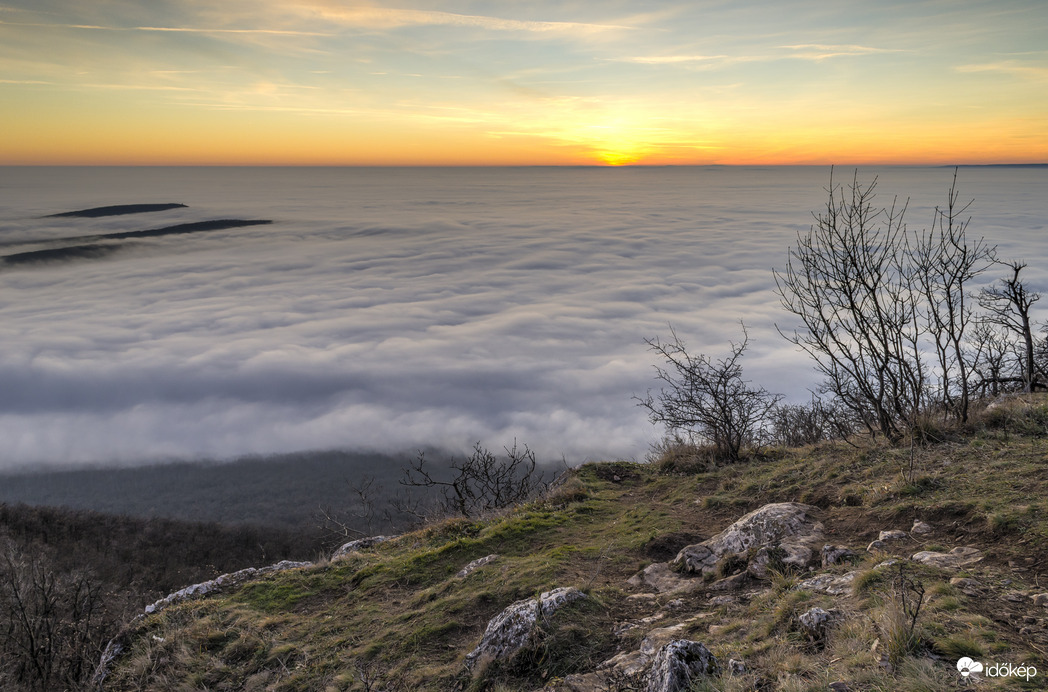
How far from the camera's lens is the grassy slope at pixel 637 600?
3.82 meters

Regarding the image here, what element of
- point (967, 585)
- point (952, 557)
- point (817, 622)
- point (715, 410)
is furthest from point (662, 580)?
point (715, 410)

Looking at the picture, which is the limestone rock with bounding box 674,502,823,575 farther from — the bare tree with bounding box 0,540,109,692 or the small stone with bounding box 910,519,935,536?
the bare tree with bounding box 0,540,109,692

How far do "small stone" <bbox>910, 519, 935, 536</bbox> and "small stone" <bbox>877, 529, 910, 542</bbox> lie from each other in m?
0.13

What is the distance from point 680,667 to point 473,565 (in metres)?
4.77

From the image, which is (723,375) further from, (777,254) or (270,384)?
(777,254)

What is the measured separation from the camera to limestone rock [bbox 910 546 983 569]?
4.77m

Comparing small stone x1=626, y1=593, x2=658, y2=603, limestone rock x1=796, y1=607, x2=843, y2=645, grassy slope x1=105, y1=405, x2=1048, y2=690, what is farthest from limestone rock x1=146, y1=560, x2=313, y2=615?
limestone rock x1=796, y1=607, x2=843, y2=645

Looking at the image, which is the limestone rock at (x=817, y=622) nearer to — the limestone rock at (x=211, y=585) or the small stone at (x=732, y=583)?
the small stone at (x=732, y=583)

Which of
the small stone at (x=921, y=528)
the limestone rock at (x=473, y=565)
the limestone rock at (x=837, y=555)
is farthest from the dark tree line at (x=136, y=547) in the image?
the small stone at (x=921, y=528)

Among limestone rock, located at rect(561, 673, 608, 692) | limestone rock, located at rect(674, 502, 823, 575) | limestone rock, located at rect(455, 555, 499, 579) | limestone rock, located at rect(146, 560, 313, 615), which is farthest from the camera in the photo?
limestone rock, located at rect(146, 560, 313, 615)

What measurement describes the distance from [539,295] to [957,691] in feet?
488

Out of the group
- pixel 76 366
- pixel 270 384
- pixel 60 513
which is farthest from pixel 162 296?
pixel 60 513

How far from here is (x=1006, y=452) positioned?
279 inches

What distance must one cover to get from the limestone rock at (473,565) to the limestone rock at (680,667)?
422cm
